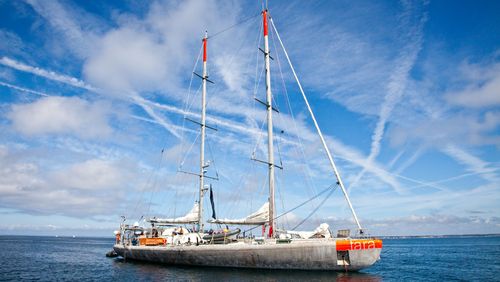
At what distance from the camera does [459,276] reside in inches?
1337

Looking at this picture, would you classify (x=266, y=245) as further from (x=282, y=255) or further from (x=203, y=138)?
(x=203, y=138)

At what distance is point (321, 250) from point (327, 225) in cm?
339

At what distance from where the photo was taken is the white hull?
93.6ft

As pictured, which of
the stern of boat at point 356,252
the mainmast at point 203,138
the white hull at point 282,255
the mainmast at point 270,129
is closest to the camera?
the stern of boat at point 356,252

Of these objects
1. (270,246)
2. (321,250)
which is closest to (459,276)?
(321,250)

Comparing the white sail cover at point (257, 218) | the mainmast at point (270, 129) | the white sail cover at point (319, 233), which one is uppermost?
the mainmast at point (270, 129)

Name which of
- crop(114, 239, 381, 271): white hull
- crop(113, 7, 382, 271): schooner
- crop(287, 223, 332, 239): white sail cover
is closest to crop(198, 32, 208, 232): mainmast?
crop(113, 7, 382, 271): schooner

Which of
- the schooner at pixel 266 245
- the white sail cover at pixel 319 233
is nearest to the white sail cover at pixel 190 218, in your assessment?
the schooner at pixel 266 245

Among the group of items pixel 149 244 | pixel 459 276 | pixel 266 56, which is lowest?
pixel 459 276

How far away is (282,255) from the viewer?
2952cm

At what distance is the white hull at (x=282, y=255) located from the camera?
28531mm

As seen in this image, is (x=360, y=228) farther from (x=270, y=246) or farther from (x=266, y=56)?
(x=266, y=56)

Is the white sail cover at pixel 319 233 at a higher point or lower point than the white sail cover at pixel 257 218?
lower

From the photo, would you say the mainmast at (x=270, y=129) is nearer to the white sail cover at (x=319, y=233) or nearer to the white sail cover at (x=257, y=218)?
the white sail cover at (x=257, y=218)
